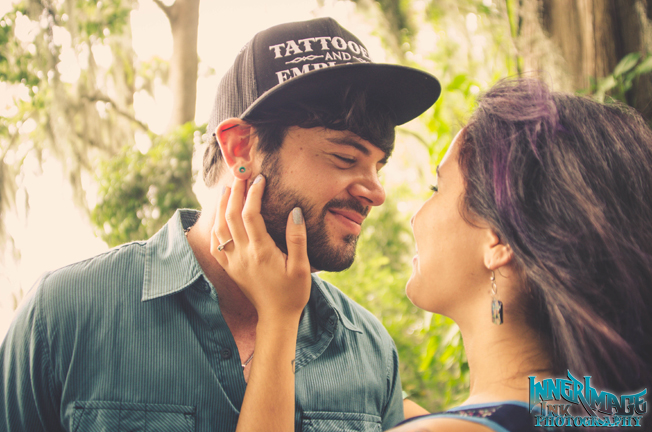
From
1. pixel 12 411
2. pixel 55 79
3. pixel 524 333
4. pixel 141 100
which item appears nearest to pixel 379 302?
pixel 524 333

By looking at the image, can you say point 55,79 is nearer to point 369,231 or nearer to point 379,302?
point 379,302

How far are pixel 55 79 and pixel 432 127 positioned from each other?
3.05 m

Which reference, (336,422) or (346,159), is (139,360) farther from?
(346,159)

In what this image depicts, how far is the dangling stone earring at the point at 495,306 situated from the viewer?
1.09m

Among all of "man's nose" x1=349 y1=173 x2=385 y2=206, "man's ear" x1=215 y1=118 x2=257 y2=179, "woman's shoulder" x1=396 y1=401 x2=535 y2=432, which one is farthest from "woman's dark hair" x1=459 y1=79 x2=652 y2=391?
"man's ear" x1=215 y1=118 x2=257 y2=179

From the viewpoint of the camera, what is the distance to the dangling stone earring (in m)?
1.09

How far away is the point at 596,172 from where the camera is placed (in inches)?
40.6

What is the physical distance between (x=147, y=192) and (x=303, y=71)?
7.56 ft

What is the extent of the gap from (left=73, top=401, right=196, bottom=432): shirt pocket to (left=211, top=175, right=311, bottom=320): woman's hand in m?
0.32

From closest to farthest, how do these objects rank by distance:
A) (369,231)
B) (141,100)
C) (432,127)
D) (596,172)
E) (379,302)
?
1. (596,172)
2. (432,127)
3. (379,302)
4. (141,100)
5. (369,231)

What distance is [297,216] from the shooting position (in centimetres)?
140

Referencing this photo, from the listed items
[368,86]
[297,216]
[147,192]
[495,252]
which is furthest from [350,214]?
[147,192]

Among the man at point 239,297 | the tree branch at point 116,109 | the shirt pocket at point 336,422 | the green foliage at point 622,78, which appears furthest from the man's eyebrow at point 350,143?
the tree branch at point 116,109

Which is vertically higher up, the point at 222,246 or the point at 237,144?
the point at 237,144
